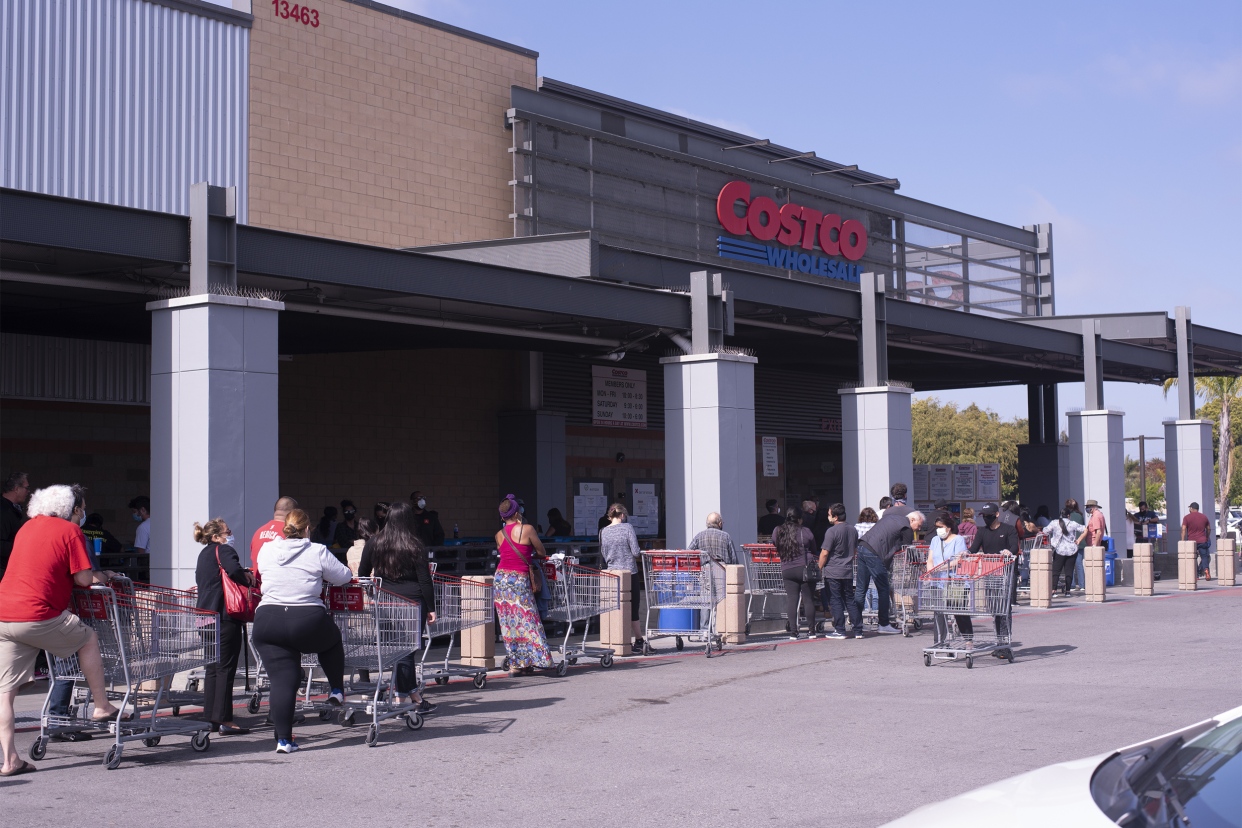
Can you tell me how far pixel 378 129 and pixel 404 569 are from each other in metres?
12.6

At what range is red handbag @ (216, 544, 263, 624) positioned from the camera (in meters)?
9.89

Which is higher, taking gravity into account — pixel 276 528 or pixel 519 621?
pixel 276 528

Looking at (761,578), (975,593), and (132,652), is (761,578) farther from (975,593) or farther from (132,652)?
(132,652)

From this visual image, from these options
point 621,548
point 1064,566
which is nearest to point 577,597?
point 621,548

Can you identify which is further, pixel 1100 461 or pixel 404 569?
pixel 1100 461

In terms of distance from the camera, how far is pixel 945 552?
14734mm

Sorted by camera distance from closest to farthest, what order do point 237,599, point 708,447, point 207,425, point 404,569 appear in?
point 237,599 < point 404,569 < point 207,425 < point 708,447

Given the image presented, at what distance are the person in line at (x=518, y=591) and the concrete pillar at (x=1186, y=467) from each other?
20.8 metres

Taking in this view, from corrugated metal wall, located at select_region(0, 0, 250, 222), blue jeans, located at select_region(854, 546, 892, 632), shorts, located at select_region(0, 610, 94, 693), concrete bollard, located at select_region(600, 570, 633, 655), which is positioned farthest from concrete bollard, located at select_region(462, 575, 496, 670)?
corrugated metal wall, located at select_region(0, 0, 250, 222)

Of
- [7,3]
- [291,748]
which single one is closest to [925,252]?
[7,3]

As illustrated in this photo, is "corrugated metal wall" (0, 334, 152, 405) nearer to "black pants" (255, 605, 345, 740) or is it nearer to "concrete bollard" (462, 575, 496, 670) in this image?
"concrete bollard" (462, 575, 496, 670)

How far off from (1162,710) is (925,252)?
74.1 ft

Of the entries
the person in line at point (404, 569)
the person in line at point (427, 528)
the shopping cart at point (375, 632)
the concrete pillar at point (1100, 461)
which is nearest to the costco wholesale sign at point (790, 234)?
the concrete pillar at point (1100, 461)

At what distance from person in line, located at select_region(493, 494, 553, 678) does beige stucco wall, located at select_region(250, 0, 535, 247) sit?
9274mm
